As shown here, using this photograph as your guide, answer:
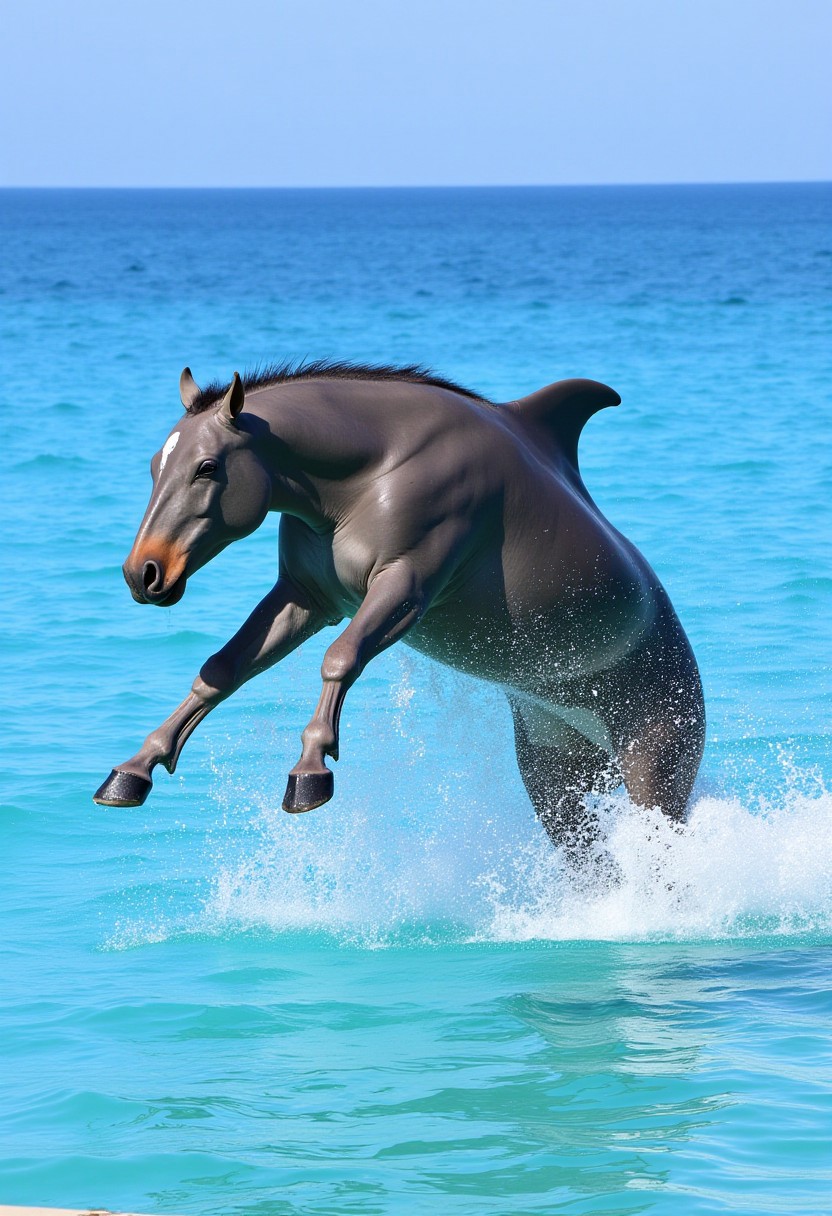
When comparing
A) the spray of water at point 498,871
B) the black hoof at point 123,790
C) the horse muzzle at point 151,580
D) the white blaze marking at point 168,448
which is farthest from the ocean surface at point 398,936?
the white blaze marking at point 168,448

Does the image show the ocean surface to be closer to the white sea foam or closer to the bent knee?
the white sea foam

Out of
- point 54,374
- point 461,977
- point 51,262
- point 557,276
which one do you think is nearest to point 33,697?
point 461,977

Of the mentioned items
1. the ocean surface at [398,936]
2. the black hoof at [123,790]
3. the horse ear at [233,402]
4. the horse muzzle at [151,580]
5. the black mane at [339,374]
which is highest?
the black mane at [339,374]

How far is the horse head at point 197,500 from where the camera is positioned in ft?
17.5

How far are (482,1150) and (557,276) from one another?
177 feet

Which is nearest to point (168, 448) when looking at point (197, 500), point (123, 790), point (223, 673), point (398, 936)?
point (197, 500)

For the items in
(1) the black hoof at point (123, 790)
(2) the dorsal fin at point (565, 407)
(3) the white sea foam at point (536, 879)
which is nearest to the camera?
(1) the black hoof at point (123, 790)

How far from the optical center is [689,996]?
20.5 ft

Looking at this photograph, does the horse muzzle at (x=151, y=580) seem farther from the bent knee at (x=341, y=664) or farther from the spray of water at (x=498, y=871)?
the spray of water at (x=498, y=871)

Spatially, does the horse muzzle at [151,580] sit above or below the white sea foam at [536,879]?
above

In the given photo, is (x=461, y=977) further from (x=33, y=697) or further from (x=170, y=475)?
(x=33, y=697)

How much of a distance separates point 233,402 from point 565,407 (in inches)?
61.1

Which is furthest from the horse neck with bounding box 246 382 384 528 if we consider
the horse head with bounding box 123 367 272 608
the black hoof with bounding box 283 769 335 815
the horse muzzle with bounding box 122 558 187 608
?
the black hoof with bounding box 283 769 335 815

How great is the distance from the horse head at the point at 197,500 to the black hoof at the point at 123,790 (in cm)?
58
